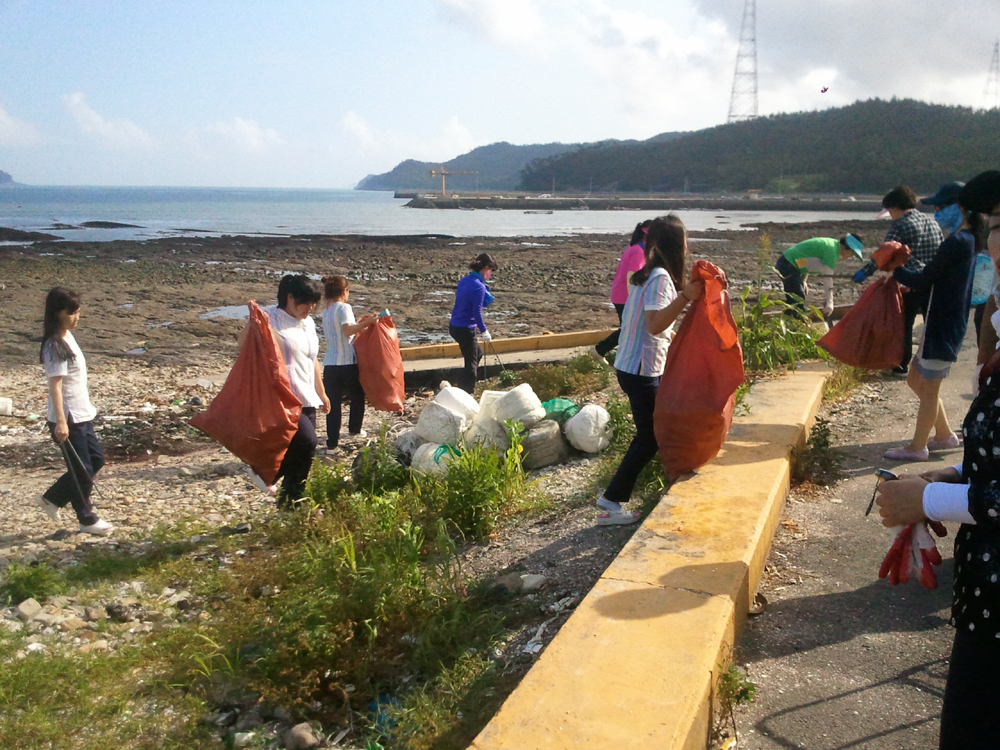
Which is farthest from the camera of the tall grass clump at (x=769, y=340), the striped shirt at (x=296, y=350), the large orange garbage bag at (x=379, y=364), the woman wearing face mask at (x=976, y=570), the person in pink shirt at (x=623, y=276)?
the person in pink shirt at (x=623, y=276)

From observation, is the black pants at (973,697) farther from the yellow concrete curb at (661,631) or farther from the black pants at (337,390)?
the black pants at (337,390)

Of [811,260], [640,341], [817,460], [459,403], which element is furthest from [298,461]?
[811,260]

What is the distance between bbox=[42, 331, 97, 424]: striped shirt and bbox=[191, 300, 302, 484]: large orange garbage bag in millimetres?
951

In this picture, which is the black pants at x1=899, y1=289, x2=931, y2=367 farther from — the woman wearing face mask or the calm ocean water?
the calm ocean water

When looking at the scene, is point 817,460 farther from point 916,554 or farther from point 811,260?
point 811,260

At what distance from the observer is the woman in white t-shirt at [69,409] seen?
4832mm

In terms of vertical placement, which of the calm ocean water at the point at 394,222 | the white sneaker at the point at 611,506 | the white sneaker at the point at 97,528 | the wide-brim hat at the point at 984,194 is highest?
the calm ocean water at the point at 394,222

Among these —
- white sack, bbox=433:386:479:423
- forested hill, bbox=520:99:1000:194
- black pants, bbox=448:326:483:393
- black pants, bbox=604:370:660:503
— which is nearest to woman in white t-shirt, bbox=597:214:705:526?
black pants, bbox=604:370:660:503

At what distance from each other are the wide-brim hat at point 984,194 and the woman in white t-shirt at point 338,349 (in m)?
4.51

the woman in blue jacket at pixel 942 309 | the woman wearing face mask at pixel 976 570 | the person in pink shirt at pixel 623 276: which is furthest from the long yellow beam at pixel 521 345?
the woman wearing face mask at pixel 976 570

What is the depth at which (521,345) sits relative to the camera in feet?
34.5

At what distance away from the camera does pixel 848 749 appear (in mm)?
2330

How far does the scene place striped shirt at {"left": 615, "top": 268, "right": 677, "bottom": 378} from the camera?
3.87 meters

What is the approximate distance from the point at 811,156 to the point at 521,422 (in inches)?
3877
